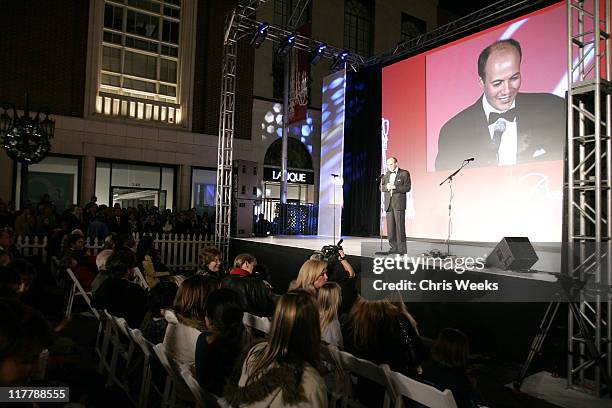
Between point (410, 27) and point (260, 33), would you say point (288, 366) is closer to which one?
point (260, 33)

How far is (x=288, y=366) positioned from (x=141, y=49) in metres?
13.8

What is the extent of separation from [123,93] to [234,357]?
12698mm

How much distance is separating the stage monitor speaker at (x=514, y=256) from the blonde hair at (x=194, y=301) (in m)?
3.66

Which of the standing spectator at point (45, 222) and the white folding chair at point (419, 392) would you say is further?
the standing spectator at point (45, 222)

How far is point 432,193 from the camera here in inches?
392

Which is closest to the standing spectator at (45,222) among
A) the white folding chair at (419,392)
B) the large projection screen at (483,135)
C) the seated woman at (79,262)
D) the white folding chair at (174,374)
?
the seated woman at (79,262)

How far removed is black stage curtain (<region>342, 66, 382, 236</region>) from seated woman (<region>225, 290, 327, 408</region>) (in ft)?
34.5

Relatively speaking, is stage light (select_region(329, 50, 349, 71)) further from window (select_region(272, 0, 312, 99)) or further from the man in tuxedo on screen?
the man in tuxedo on screen

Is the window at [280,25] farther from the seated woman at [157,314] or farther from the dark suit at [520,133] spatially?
the seated woman at [157,314]

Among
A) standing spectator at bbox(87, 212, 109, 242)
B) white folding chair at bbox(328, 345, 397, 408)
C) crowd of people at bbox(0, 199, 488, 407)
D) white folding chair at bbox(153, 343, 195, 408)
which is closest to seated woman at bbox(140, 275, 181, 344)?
crowd of people at bbox(0, 199, 488, 407)

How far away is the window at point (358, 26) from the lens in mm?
16922

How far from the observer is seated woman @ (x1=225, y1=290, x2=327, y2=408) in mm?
1688

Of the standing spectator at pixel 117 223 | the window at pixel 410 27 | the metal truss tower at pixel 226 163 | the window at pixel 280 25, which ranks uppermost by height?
the window at pixel 410 27

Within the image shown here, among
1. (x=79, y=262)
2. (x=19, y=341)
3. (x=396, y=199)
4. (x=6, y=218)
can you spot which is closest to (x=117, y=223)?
(x=6, y=218)
